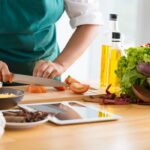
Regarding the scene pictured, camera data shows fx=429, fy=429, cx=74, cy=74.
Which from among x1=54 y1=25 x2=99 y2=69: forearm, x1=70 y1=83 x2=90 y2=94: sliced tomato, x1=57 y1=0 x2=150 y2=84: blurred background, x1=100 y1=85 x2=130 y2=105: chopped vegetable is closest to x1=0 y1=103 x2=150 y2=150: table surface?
x1=100 y1=85 x2=130 y2=105: chopped vegetable

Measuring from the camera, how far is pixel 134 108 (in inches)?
47.1

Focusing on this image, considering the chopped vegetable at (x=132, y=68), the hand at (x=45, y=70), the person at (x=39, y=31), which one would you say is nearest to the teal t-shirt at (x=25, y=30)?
the person at (x=39, y=31)

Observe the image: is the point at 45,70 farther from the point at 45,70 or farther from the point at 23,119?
the point at 23,119

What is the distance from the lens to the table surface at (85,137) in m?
0.84

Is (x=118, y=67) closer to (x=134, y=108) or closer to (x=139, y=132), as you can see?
(x=134, y=108)

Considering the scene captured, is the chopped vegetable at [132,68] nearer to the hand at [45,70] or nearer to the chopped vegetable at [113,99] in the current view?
the chopped vegetable at [113,99]

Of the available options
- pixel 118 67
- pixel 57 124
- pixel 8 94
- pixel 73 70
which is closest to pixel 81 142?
pixel 57 124

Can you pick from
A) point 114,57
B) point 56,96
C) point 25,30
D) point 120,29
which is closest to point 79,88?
point 56,96

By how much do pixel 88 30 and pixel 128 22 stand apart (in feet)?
3.13

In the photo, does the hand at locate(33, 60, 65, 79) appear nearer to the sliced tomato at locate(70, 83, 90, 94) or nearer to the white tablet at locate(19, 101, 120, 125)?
the sliced tomato at locate(70, 83, 90, 94)

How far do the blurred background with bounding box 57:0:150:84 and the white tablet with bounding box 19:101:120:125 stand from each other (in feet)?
4.35

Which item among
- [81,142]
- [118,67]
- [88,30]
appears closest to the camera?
[81,142]

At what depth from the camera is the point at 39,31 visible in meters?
1.70

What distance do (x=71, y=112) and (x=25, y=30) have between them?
2.07 ft
